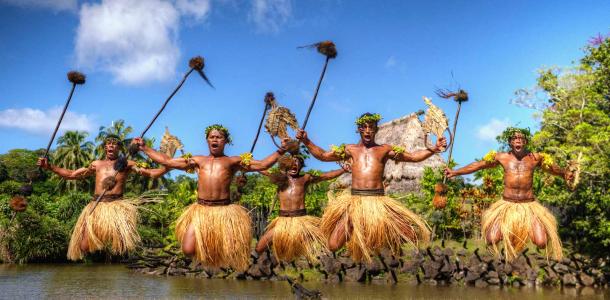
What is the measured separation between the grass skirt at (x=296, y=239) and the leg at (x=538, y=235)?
210 centimetres

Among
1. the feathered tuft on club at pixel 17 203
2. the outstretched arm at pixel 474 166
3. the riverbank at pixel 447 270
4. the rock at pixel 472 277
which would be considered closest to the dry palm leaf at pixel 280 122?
the outstretched arm at pixel 474 166

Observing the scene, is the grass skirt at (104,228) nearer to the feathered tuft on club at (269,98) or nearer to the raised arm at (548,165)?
the feathered tuft on club at (269,98)

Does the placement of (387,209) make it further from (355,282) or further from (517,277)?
(517,277)

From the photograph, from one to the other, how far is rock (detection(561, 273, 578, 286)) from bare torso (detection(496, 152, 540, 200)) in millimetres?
4769

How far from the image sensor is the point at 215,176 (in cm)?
575

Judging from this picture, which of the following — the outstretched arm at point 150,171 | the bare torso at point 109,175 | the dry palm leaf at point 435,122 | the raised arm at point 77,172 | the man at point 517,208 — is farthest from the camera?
the raised arm at point 77,172

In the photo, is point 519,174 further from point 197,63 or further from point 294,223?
point 197,63

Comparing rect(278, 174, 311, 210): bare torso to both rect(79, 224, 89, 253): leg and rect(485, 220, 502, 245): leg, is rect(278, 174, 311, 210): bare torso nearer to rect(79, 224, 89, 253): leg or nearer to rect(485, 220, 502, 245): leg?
rect(485, 220, 502, 245): leg

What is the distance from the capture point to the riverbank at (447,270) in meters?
9.77

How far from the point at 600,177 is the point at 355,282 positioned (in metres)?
4.67

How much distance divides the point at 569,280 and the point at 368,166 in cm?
612

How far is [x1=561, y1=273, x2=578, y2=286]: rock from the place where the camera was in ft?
32.8

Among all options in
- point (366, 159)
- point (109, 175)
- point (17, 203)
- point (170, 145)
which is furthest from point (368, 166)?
point (17, 203)

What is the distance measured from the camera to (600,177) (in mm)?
10453
